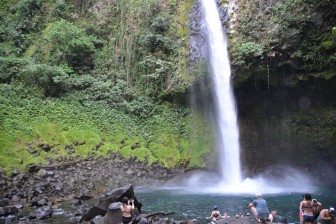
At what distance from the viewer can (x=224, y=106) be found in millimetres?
23750

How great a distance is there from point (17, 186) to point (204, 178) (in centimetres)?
1091

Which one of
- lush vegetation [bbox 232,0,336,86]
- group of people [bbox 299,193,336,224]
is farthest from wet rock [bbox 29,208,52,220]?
lush vegetation [bbox 232,0,336,86]

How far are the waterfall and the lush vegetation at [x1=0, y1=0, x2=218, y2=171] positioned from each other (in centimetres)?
134

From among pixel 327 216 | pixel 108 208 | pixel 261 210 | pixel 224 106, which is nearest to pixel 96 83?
pixel 224 106

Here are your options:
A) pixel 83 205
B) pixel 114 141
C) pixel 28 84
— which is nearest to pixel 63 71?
pixel 28 84

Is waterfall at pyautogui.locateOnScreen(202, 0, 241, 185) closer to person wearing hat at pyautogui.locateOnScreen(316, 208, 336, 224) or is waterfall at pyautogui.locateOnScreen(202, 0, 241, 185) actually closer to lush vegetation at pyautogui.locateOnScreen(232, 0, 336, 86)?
lush vegetation at pyautogui.locateOnScreen(232, 0, 336, 86)

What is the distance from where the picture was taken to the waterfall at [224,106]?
2278 centimetres

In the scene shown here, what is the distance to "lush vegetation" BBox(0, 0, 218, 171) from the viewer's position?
20750 mm

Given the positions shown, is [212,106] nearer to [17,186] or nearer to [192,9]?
→ [192,9]

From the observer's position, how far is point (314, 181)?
2261cm

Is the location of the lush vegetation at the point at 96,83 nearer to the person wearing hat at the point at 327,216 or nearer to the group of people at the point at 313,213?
the group of people at the point at 313,213

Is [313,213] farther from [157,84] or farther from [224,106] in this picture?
[157,84]

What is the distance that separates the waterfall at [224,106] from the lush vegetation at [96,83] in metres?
1.34

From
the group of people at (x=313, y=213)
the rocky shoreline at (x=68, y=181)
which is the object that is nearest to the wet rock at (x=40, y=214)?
the rocky shoreline at (x=68, y=181)
